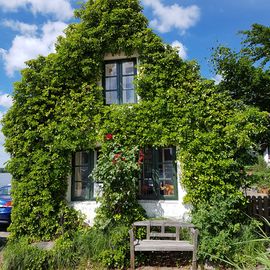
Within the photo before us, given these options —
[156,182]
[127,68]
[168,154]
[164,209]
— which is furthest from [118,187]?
[127,68]

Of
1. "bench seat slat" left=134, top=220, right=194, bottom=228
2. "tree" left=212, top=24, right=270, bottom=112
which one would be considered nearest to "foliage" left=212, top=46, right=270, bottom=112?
"tree" left=212, top=24, right=270, bottom=112

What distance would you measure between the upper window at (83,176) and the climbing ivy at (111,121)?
410 millimetres

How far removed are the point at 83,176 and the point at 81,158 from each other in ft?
1.79

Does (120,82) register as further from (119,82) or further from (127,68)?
(127,68)

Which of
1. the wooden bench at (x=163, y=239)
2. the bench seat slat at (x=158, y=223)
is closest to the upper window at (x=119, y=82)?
the bench seat slat at (x=158, y=223)

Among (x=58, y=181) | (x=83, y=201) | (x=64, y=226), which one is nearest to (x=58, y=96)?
(x=58, y=181)

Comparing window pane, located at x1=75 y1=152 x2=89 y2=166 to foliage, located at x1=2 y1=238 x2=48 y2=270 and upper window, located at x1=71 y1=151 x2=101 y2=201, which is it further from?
foliage, located at x1=2 y1=238 x2=48 y2=270

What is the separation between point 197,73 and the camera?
8.12 meters

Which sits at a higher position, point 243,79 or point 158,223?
point 243,79

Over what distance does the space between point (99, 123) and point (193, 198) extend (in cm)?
327

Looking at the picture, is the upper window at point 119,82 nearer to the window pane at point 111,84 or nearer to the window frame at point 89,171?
the window pane at point 111,84

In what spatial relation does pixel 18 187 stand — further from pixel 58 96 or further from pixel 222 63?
pixel 222 63

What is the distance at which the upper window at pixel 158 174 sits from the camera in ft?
26.2

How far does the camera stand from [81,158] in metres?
8.66
